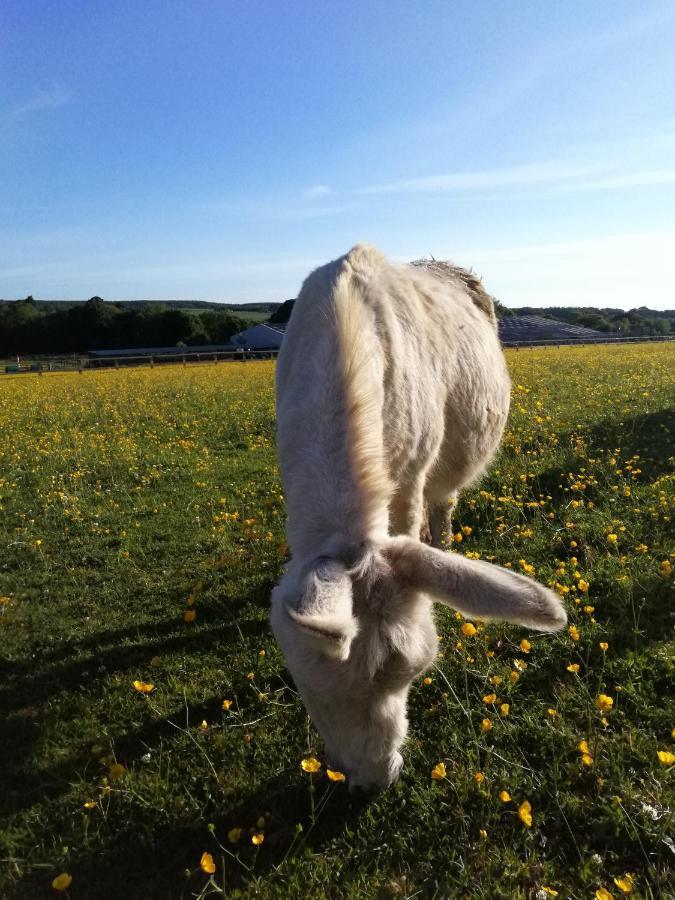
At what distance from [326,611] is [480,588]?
0.57 meters

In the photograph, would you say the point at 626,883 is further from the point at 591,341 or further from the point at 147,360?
the point at 591,341

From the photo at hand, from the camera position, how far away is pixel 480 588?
1950 millimetres

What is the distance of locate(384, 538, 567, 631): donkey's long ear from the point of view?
6.22 feet

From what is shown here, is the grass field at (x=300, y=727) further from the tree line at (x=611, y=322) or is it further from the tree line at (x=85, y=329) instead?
the tree line at (x=85, y=329)

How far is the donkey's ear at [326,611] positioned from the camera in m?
1.75

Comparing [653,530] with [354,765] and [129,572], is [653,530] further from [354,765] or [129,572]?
[129,572]

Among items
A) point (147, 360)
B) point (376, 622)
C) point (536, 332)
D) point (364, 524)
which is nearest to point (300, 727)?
point (376, 622)

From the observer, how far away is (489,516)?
5.93m

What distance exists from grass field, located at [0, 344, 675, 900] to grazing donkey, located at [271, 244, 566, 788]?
18.2 inches

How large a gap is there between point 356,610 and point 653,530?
403 centimetres

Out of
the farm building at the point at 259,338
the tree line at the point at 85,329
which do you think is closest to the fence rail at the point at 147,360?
the farm building at the point at 259,338

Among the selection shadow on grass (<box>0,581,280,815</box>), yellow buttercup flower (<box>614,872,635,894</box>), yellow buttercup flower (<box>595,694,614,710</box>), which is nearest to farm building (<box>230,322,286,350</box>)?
shadow on grass (<box>0,581,280,815</box>)

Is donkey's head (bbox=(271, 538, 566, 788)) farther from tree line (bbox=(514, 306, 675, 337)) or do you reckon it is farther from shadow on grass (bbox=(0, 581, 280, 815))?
tree line (bbox=(514, 306, 675, 337))

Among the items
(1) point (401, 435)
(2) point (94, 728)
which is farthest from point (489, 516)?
(2) point (94, 728)
